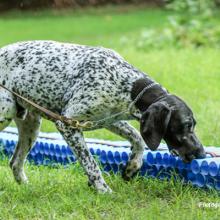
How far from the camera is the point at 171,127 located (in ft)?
17.8

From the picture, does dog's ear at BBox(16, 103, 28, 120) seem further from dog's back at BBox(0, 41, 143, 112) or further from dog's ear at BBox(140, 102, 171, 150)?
dog's ear at BBox(140, 102, 171, 150)

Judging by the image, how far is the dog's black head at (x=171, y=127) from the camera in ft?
17.6

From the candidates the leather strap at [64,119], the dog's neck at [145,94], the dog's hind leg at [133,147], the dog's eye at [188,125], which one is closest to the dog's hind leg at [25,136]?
the leather strap at [64,119]

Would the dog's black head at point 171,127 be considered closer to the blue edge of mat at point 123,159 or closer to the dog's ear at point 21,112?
the blue edge of mat at point 123,159

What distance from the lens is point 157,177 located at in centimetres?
593

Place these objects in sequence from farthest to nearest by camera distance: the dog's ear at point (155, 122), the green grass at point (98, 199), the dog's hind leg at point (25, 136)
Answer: the dog's hind leg at point (25, 136) → the dog's ear at point (155, 122) → the green grass at point (98, 199)

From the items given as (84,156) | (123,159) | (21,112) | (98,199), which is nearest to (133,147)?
(123,159)

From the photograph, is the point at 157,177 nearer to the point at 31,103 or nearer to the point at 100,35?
the point at 31,103

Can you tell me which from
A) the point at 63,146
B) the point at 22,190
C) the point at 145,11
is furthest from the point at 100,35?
the point at 22,190

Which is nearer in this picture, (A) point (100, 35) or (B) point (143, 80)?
(B) point (143, 80)

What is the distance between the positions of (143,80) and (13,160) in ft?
4.20

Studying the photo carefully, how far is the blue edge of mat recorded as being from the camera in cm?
554

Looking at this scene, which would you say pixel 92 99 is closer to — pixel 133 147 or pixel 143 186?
pixel 133 147

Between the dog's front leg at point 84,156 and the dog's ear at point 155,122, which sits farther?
the dog's front leg at point 84,156
